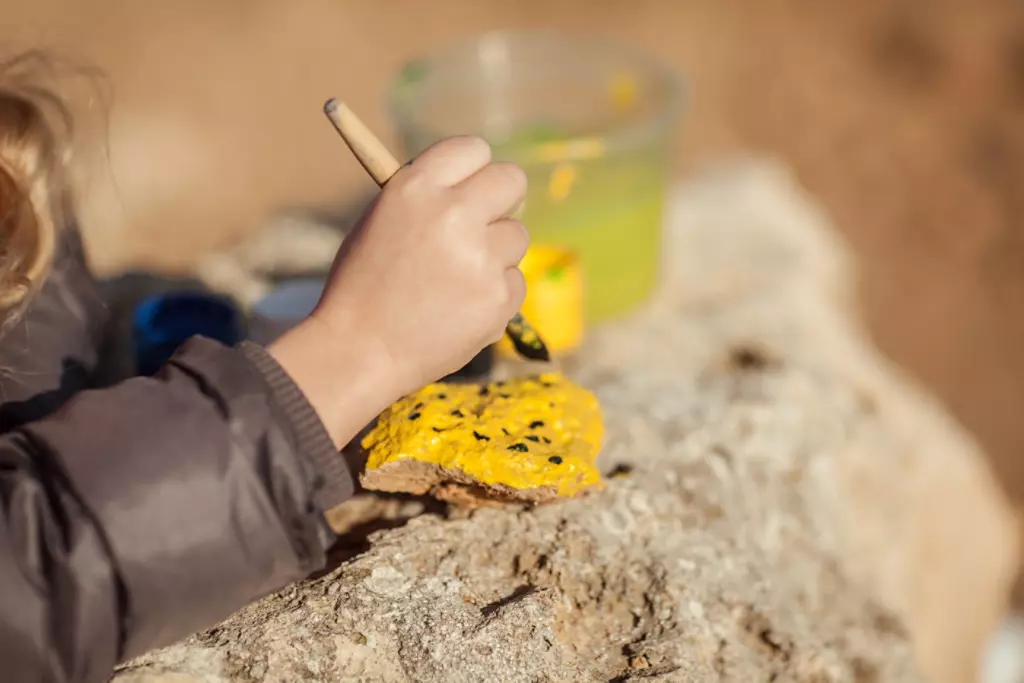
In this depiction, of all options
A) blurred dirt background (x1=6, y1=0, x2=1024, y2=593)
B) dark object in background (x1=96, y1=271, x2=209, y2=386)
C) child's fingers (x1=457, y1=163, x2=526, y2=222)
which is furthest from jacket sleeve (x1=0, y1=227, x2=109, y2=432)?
blurred dirt background (x1=6, y1=0, x2=1024, y2=593)

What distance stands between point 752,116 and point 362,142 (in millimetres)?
4207

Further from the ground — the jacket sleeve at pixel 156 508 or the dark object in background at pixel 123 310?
the jacket sleeve at pixel 156 508

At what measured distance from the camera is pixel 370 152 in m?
1.21

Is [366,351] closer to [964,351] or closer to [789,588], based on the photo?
[789,588]

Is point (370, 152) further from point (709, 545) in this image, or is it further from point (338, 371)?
point (709, 545)

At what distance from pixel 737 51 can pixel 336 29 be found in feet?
7.02

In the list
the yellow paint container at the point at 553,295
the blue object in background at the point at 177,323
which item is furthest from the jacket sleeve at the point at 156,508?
the yellow paint container at the point at 553,295

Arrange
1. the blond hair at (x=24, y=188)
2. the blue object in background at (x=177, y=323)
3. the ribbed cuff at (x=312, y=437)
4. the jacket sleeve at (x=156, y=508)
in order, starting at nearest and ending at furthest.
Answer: the jacket sleeve at (x=156, y=508), the ribbed cuff at (x=312, y=437), the blond hair at (x=24, y=188), the blue object in background at (x=177, y=323)

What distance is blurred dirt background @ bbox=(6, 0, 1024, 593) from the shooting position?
13.2 feet

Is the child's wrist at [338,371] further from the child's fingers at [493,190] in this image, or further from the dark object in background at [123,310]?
the dark object in background at [123,310]

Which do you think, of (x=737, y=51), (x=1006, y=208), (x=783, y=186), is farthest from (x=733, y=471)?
(x=737, y=51)

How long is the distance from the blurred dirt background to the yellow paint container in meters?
2.15

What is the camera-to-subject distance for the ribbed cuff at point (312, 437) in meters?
1.14

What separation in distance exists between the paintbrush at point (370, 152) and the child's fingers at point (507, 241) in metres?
0.10
